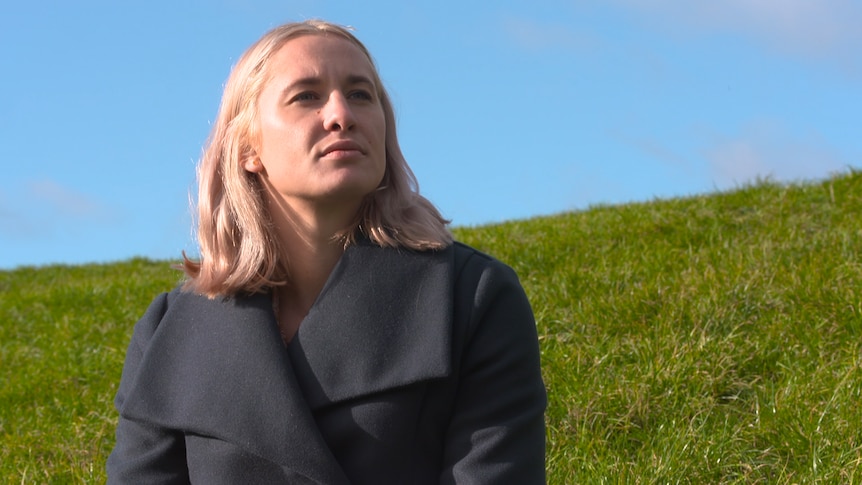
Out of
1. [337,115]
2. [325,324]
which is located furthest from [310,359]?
[337,115]

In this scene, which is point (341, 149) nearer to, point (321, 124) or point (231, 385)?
point (321, 124)

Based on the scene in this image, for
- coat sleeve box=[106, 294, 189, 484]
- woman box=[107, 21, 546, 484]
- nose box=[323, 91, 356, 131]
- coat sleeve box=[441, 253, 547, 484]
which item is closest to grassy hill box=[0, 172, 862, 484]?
coat sleeve box=[441, 253, 547, 484]

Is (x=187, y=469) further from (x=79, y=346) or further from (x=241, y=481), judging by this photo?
(x=79, y=346)

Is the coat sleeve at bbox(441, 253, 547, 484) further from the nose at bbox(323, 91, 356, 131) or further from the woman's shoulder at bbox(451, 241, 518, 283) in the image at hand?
the nose at bbox(323, 91, 356, 131)

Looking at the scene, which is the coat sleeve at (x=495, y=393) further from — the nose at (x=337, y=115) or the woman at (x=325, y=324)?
the nose at (x=337, y=115)

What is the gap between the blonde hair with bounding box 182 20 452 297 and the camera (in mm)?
3264

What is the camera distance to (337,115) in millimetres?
3049

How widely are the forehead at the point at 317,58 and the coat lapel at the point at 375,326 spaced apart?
554 millimetres

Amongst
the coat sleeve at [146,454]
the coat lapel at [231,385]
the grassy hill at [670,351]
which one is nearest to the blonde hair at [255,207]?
the coat lapel at [231,385]

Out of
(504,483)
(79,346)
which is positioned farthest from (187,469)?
(79,346)

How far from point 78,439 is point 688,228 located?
568 centimetres

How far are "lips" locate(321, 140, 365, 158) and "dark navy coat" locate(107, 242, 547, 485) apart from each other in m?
0.34

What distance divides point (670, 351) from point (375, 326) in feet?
10.3

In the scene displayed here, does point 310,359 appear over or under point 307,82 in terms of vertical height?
under
